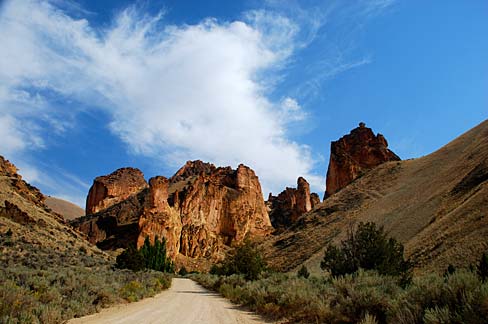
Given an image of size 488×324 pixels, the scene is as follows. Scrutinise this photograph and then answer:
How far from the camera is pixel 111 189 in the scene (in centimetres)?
12469

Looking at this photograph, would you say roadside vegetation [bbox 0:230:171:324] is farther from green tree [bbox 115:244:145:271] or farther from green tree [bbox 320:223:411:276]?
green tree [bbox 115:244:145:271]

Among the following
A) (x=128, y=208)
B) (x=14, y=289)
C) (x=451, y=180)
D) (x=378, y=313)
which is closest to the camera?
(x=378, y=313)

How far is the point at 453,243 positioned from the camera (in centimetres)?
2544

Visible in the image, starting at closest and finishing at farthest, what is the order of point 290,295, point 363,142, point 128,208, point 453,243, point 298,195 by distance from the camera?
point 290,295, point 453,243, point 363,142, point 128,208, point 298,195

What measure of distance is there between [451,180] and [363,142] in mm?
50924

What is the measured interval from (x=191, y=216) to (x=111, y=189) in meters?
39.6

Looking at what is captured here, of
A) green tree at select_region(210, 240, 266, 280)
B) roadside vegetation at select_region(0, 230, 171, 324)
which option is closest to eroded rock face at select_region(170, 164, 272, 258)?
green tree at select_region(210, 240, 266, 280)

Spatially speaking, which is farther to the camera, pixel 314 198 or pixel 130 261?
pixel 314 198

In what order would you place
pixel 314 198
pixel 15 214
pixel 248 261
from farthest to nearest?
1. pixel 314 198
2. pixel 15 214
3. pixel 248 261

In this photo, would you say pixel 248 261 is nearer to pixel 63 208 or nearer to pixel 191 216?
pixel 191 216

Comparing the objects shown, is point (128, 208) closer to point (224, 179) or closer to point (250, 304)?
point (224, 179)

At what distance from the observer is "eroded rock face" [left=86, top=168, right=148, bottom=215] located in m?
123

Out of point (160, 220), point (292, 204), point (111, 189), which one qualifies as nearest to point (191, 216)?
point (160, 220)

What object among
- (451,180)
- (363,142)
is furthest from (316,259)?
(363,142)
